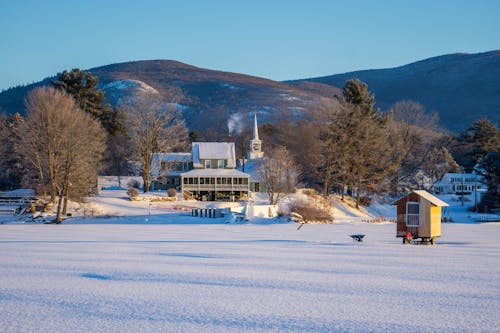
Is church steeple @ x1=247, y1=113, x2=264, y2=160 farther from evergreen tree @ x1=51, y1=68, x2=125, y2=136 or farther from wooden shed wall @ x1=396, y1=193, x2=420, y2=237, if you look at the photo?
wooden shed wall @ x1=396, y1=193, x2=420, y2=237

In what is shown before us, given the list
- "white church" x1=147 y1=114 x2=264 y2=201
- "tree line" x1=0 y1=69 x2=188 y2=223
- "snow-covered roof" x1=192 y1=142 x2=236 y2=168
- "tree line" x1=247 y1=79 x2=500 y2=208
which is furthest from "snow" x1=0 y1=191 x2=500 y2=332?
"snow-covered roof" x1=192 y1=142 x2=236 y2=168

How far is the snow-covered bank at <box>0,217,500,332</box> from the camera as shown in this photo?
23.9 ft

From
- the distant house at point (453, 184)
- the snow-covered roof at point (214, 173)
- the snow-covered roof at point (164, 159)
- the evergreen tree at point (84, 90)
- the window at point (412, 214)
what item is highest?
the evergreen tree at point (84, 90)

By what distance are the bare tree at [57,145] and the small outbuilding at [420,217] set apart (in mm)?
24398

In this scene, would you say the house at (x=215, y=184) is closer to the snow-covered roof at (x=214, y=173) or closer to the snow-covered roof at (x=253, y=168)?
the snow-covered roof at (x=214, y=173)

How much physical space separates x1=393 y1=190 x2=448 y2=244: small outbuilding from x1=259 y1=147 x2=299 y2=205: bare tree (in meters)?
25.9

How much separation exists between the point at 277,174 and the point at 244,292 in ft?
136

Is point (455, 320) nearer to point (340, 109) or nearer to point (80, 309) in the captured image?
point (80, 309)

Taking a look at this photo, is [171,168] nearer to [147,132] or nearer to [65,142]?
[147,132]

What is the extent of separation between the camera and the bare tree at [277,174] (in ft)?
164

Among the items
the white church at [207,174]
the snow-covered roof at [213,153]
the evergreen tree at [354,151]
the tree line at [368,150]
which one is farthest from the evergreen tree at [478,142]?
→ the snow-covered roof at [213,153]

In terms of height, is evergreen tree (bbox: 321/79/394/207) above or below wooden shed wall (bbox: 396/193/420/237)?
above

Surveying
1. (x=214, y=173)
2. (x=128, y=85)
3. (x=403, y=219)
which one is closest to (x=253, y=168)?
(x=214, y=173)

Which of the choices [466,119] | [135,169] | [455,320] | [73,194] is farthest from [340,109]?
[466,119]
